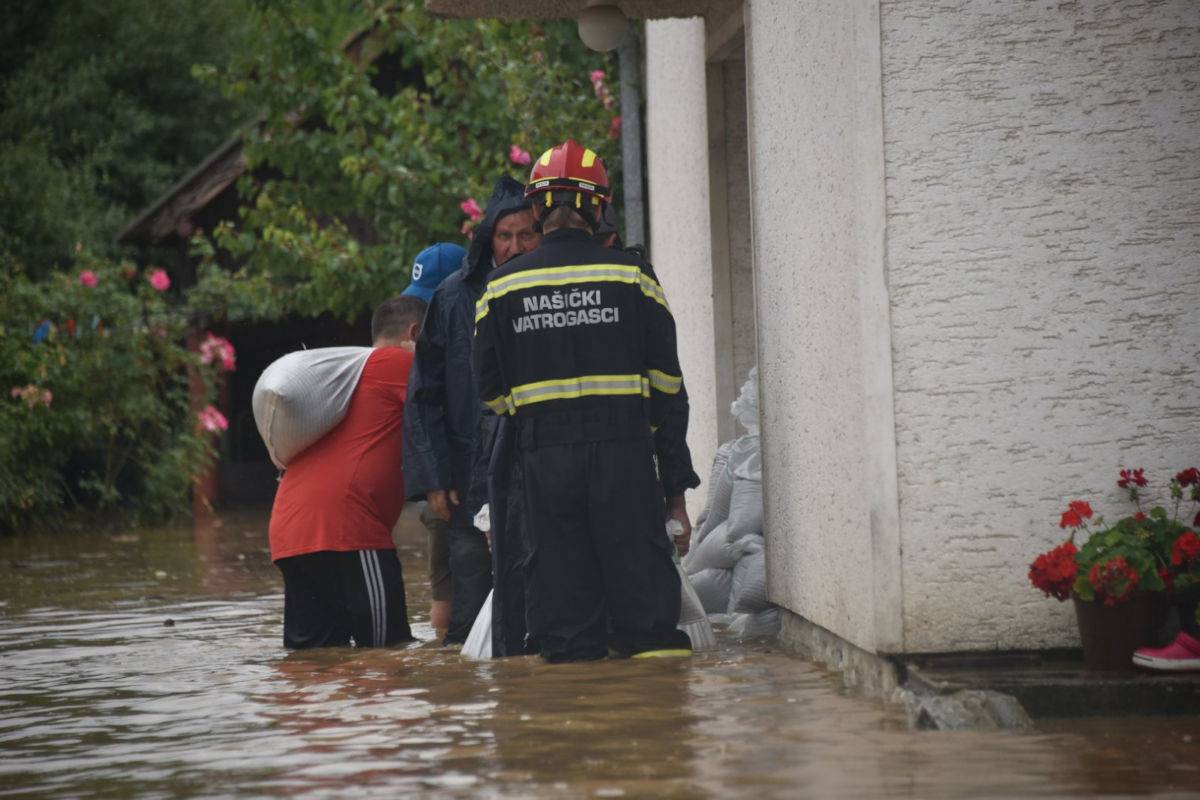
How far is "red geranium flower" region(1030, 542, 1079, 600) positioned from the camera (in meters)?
5.39

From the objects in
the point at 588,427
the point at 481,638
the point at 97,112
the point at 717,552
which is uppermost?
the point at 97,112

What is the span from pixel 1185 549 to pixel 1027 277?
3.17 feet

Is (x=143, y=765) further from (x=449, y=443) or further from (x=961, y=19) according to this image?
(x=961, y=19)

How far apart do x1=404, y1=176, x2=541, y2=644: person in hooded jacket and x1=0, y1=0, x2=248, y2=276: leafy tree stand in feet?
65.2

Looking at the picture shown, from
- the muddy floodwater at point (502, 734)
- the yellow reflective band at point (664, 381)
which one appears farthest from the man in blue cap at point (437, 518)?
the yellow reflective band at point (664, 381)

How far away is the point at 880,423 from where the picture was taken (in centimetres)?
574

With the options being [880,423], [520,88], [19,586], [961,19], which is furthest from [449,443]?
[520,88]

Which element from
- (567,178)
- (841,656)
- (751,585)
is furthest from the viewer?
(751,585)

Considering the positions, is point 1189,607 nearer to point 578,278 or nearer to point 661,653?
point 661,653

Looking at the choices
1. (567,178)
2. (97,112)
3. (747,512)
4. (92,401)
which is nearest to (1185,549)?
(567,178)

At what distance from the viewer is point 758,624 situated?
26.0 feet

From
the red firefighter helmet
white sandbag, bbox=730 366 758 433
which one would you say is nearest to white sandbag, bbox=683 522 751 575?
white sandbag, bbox=730 366 758 433

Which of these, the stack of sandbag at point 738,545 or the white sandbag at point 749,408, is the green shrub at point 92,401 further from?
the white sandbag at point 749,408

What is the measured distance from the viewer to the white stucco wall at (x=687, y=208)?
9.76 m
